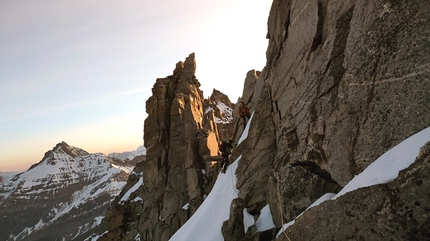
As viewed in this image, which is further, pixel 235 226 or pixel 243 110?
pixel 243 110

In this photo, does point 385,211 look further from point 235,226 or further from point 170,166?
point 170,166

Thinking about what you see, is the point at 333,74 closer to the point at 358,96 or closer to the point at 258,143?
the point at 358,96

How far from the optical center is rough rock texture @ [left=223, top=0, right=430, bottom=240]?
254 inches

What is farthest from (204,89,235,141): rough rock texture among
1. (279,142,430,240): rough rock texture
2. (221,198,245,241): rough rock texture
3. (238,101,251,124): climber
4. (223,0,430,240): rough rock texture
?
(279,142,430,240): rough rock texture

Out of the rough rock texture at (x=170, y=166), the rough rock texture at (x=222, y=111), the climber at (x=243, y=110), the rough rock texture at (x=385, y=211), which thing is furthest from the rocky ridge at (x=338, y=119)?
the rough rock texture at (x=222, y=111)

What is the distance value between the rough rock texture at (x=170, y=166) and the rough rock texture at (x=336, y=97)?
2964 cm

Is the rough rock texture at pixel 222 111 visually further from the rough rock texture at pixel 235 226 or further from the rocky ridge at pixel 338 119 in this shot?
the rough rock texture at pixel 235 226

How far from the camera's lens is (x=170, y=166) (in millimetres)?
51438

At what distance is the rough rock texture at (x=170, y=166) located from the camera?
4491 centimetres

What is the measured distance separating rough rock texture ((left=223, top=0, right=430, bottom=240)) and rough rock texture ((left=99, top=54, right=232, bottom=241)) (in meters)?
29.6

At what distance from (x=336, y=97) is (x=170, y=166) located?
149 ft

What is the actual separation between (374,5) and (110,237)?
5822cm

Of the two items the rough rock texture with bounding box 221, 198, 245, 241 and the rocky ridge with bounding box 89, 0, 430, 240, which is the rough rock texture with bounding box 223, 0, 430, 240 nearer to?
the rocky ridge with bounding box 89, 0, 430, 240

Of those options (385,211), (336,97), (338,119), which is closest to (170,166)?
(336,97)
